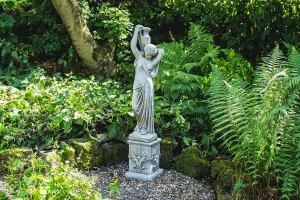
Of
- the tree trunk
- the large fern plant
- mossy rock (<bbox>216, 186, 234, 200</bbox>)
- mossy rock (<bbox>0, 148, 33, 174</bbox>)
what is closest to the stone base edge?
mossy rock (<bbox>216, 186, 234, 200</bbox>)

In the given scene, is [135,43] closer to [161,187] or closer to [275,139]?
[161,187]

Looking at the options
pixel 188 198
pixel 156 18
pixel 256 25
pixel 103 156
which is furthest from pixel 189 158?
pixel 156 18

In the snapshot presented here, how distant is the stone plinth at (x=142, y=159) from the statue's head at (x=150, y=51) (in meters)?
0.92

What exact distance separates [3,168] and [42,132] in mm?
725

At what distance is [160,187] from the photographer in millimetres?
5289

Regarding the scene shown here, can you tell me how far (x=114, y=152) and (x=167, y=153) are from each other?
66 centimetres

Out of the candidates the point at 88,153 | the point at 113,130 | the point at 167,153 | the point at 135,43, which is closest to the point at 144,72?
the point at 135,43

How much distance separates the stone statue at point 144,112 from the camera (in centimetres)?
539

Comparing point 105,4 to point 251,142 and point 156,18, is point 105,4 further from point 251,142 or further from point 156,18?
point 251,142

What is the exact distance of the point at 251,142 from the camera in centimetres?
498

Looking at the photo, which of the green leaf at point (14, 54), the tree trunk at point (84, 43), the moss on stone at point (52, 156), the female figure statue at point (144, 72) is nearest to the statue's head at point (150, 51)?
the female figure statue at point (144, 72)

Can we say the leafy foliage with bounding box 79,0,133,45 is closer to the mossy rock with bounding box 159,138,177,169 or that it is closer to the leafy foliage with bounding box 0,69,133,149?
the leafy foliage with bounding box 0,69,133,149

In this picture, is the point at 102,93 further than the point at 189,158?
Yes

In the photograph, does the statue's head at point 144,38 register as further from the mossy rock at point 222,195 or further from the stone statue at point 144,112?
the mossy rock at point 222,195
